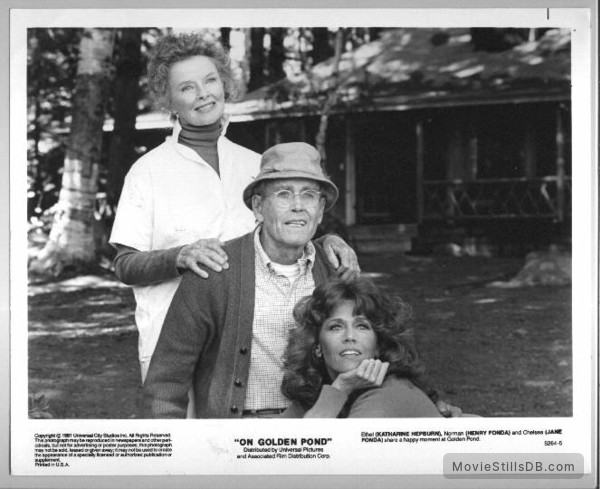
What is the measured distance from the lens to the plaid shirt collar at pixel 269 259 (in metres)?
5.04

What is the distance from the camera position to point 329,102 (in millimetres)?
5352

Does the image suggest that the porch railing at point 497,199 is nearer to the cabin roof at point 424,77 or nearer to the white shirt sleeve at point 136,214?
the cabin roof at point 424,77

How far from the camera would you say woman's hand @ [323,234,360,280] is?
515 centimetres

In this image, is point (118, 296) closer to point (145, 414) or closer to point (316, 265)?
point (145, 414)

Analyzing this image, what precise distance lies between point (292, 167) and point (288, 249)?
391mm

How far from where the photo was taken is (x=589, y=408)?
17.4 ft

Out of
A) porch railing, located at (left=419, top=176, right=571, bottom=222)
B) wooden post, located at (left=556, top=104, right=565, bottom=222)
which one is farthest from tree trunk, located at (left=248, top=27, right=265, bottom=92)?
wooden post, located at (left=556, top=104, right=565, bottom=222)

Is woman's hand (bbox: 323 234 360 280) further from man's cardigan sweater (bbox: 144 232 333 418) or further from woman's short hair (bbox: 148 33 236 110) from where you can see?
woman's short hair (bbox: 148 33 236 110)

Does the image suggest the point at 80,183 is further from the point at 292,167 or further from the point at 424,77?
the point at 424,77

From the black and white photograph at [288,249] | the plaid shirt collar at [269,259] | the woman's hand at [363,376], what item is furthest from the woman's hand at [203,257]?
the woman's hand at [363,376]

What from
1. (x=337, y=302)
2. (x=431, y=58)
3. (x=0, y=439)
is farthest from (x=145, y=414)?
(x=431, y=58)

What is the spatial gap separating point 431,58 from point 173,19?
4.25 feet

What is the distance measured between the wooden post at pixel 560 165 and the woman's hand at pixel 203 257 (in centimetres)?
169

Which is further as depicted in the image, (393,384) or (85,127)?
(85,127)
